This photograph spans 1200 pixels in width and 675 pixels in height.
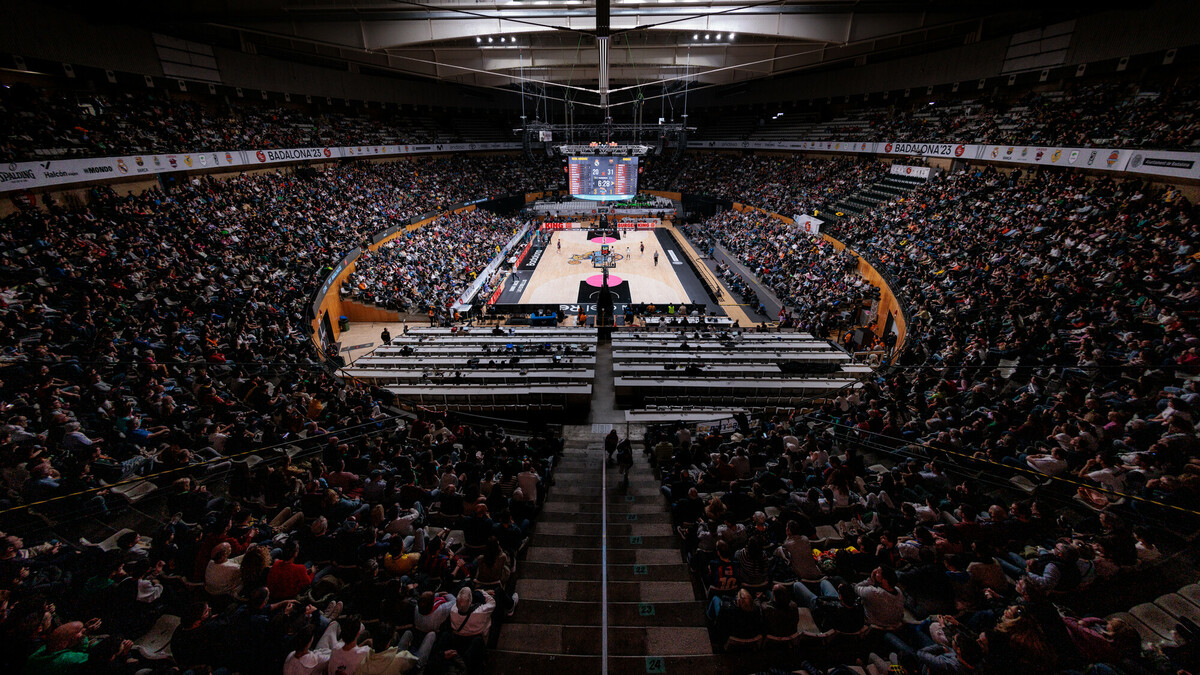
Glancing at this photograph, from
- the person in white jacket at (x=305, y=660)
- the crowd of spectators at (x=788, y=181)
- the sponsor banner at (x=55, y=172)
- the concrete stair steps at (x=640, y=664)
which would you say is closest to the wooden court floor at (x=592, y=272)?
the crowd of spectators at (x=788, y=181)

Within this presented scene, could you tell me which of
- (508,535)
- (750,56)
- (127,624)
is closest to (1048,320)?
(508,535)

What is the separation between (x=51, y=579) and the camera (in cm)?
443

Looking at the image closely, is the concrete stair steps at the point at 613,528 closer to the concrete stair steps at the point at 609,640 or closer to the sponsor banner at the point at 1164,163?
the concrete stair steps at the point at 609,640

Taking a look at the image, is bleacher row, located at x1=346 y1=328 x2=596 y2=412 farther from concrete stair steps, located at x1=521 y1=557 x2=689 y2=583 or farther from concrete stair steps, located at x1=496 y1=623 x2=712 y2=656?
concrete stair steps, located at x1=496 y1=623 x2=712 y2=656

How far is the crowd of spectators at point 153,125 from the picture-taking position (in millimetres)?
16391

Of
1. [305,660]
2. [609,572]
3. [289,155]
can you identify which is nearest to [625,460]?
[609,572]

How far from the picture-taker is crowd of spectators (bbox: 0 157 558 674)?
3977 mm

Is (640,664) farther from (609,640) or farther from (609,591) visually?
(609,591)

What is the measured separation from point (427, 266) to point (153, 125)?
44.4 ft

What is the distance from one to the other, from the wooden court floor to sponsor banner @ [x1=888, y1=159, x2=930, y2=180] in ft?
50.3

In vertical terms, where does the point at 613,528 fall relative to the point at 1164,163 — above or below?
below

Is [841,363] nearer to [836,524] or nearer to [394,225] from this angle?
[836,524]

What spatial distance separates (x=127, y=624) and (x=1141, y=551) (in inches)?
392

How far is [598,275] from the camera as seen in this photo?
3209 centimetres
